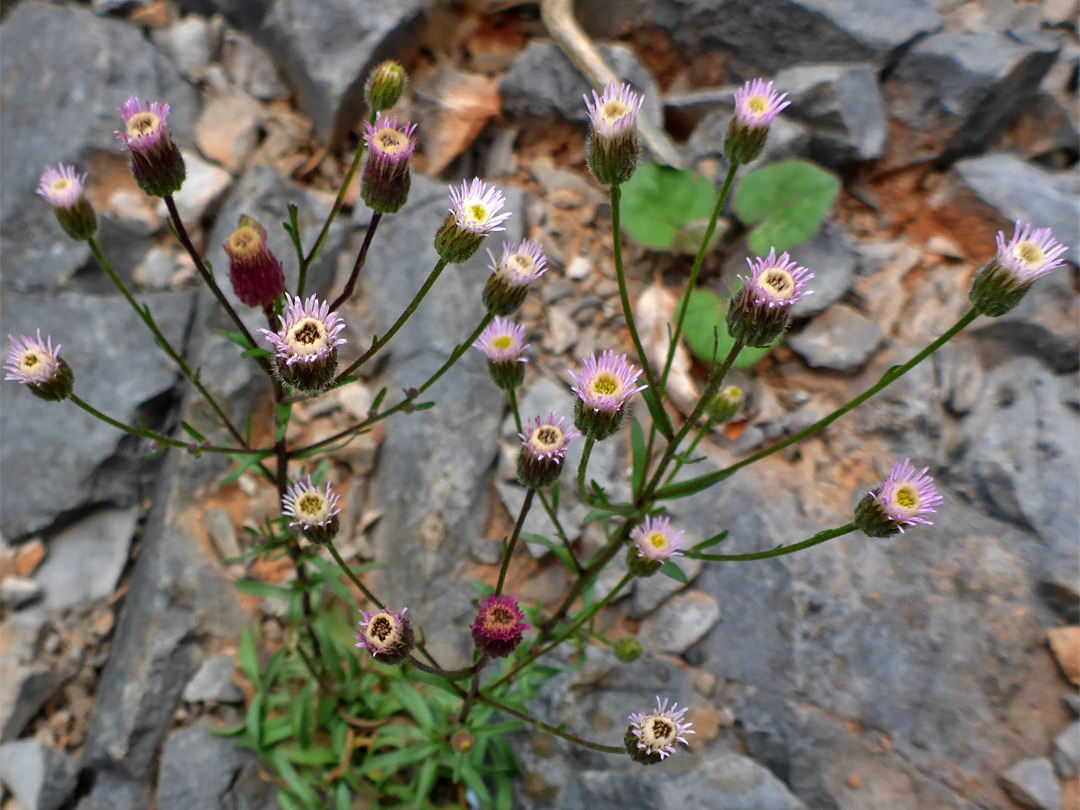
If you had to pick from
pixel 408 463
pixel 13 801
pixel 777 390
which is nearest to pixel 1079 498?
pixel 777 390

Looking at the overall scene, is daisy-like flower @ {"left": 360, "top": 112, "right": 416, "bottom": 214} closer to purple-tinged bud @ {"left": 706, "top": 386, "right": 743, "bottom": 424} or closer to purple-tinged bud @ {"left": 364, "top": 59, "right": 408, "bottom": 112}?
purple-tinged bud @ {"left": 364, "top": 59, "right": 408, "bottom": 112}

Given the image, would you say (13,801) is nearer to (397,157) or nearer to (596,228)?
(397,157)

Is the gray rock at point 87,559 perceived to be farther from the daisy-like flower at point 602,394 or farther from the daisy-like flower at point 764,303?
the daisy-like flower at point 764,303

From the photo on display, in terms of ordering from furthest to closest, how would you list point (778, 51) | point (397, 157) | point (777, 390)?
1. point (778, 51)
2. point (777, 390)
3. point (397, 157)

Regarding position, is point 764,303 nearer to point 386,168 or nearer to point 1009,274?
point 1009,274

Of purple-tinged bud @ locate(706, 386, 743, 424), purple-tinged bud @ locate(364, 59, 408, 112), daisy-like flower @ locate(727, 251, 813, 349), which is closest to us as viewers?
daisy-like flower @ locate(727, 251, 813, 349)

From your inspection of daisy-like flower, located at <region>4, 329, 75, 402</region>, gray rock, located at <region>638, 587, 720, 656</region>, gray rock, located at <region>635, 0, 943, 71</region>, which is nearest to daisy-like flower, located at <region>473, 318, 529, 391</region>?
daisy-like flower, located at <region>4, 329, 75, 402</region>
